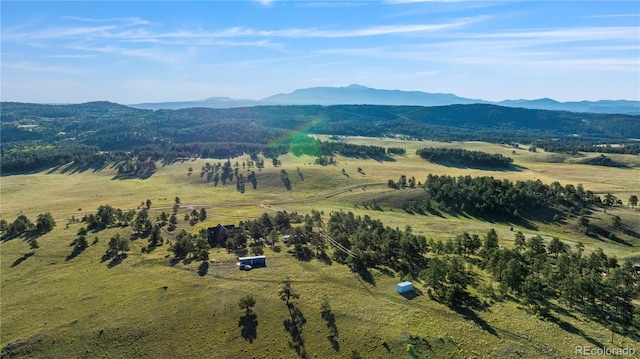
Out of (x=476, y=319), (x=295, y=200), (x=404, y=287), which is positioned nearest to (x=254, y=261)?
(x=404, y=287)

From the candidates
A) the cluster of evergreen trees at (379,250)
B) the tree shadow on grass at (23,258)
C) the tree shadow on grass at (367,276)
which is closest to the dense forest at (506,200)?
the cluster of evergreen trees at (379,250)

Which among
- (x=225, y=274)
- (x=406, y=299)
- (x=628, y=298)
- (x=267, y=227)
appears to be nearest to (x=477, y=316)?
(x=406, y=299)

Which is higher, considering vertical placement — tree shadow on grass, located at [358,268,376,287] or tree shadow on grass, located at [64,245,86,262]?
tree shadow on grass, located at [358,268,376,287]

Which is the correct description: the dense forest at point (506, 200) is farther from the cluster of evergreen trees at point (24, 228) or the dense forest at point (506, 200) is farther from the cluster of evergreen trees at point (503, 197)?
the cluster of evergreen trees at point (24, 228)

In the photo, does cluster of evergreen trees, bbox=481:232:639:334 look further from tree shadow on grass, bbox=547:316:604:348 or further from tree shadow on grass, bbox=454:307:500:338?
tree shadow on grass, bbox=454:307:500:338

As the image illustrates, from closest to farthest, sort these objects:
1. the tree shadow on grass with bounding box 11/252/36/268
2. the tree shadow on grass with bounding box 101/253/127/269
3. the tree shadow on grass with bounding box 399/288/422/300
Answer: the tree shadow on grass with bounding box 399/288/422/300, the tree shadow on grass with bounding box 101/253/127/269, the tree shadow on grass with bounding box 11/252/36/268

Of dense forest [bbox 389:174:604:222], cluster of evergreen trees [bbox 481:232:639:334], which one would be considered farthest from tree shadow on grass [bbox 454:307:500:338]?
dense forest [bbox 389:174:604:222]

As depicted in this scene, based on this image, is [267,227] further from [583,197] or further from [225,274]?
[583,197]
